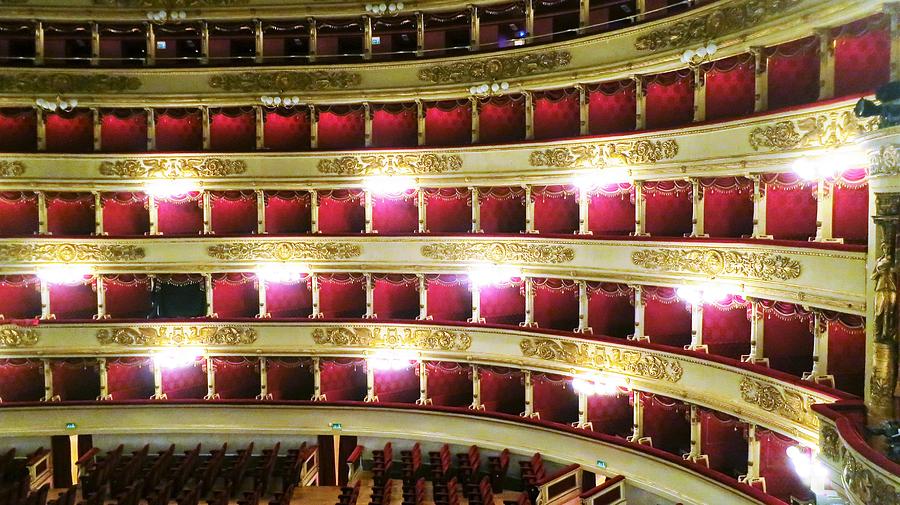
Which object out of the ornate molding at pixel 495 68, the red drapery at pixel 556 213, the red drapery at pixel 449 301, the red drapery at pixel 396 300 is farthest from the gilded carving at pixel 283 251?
the ornate molding at pixel 495 68

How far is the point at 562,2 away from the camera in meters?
18.0

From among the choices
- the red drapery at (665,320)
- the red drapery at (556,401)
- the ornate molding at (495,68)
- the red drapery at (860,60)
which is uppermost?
the ornate molding at (495,68)

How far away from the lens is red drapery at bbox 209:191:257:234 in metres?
20.9

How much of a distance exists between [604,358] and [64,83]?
16.9 meters

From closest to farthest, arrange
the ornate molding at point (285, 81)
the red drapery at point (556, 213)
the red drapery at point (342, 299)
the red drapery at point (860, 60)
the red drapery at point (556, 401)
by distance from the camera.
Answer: the red drapery at point (860, 60), the red drapery at point (556, 401), the red drapery at point (556, 213), the ornate molding at point (285, 81), the red drapery at point (342, 299)

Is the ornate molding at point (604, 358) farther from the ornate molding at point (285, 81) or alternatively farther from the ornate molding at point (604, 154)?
the ornate molding at point (285, 81)

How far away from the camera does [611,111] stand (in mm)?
17312

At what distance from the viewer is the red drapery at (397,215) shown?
2042 cm

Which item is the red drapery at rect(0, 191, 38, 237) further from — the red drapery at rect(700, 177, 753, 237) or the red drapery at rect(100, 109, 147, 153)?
the red drapery at rect(700, 177, 753, 237)

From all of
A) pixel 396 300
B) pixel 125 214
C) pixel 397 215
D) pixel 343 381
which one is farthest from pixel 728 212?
pixel 125 214

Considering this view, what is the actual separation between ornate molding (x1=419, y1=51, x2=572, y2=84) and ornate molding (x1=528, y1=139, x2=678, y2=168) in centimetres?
214

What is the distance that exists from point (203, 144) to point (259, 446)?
Result: 9.21 metres

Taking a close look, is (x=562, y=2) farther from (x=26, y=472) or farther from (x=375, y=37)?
(x=26, y=472)

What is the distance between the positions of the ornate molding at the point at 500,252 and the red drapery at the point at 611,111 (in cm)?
333
